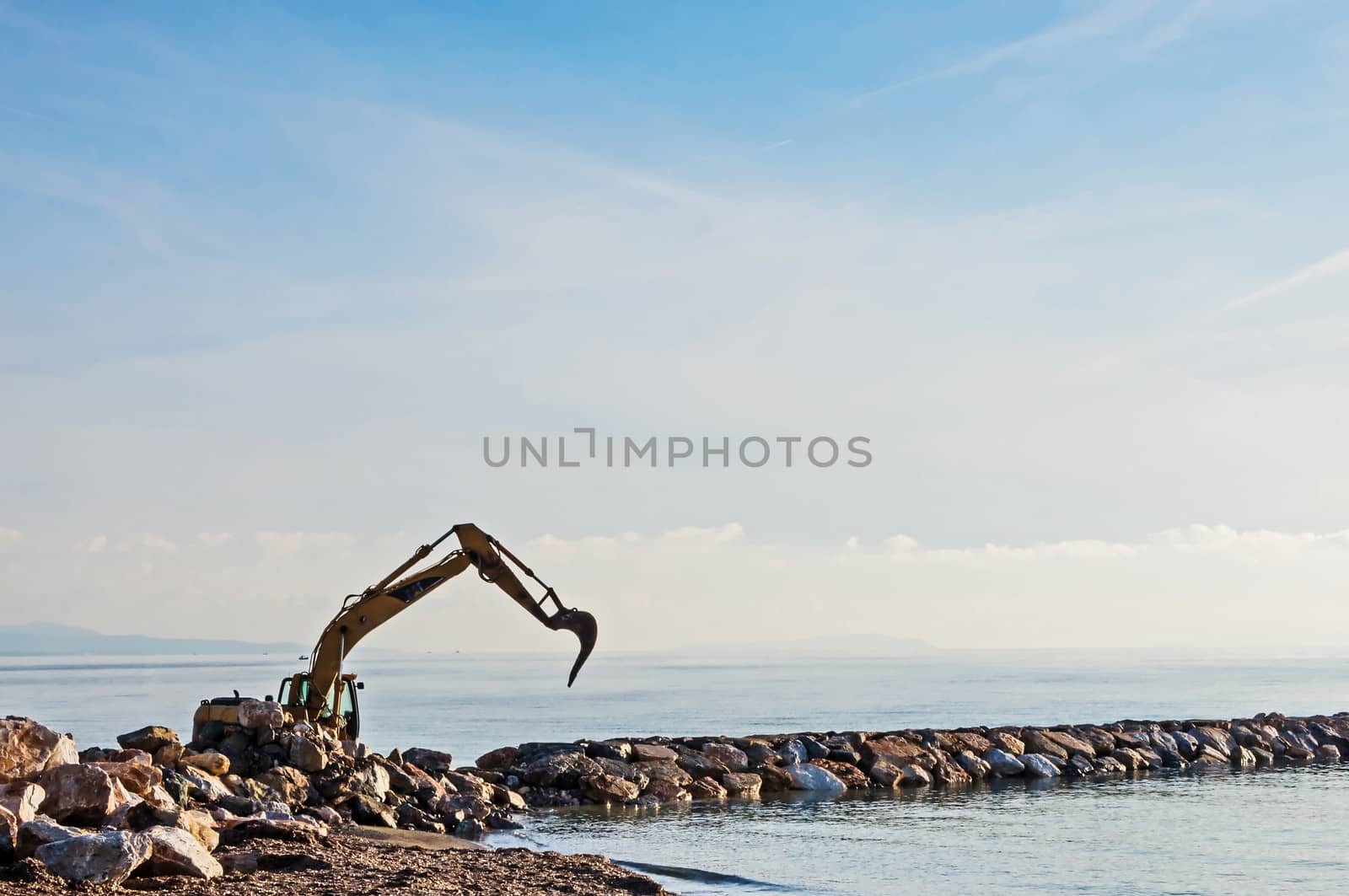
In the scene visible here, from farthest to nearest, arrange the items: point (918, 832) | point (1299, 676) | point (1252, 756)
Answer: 1. point (1299, 676)
2. point (1252, 756)
3. point (918, 832)

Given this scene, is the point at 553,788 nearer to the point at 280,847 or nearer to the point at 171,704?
the point at 280,847

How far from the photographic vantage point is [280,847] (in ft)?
45.4

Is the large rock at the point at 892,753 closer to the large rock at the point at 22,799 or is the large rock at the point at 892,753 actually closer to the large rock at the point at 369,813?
the large rock at the point at 369,813

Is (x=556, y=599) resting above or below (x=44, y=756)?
above

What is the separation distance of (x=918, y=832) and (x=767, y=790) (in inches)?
231

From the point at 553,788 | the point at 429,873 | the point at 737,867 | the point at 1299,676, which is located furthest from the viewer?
the point at 1299,676

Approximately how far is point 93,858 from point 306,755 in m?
8.25

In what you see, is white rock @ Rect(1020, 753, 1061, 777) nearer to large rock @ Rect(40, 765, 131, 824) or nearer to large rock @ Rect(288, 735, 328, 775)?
large rock @ Rect(288, 735, 328, 775)

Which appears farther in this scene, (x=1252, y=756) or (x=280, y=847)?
(x=1252, y=756)

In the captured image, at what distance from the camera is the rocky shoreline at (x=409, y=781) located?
12109 mm

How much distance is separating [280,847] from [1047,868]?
30.0ft

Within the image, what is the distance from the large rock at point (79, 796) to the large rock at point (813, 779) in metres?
14.5

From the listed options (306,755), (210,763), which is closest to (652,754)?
(306,755)

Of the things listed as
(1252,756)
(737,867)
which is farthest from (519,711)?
(737,867)
